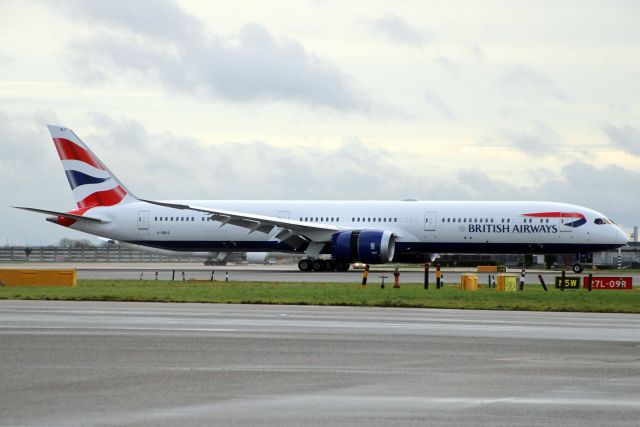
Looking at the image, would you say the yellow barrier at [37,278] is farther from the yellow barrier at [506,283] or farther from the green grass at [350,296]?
the yellow barrier at [506,283]

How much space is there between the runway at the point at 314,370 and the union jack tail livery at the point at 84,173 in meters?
35.9

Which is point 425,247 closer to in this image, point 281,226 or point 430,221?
point 430,221

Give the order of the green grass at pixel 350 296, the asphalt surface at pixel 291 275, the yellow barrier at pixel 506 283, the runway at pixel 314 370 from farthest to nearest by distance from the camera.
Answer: the asphalt surface at pixel 291 275
the yellow barrier at pixel 506 283
the green grass at pixel 350 296
the runway at pixel 314 370

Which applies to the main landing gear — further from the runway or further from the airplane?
the runway

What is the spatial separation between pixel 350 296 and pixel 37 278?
1303 cm

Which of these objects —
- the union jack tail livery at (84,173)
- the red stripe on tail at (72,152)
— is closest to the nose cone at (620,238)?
the union jack tail livery at (84,173)

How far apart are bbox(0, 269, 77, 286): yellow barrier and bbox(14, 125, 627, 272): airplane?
1338cm

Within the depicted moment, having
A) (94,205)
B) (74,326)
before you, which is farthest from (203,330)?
(94,205)

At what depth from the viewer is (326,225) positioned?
54094 millimetres

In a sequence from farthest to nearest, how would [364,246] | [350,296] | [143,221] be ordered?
1. [143,221]
2. [364,246]
3. [350,296]

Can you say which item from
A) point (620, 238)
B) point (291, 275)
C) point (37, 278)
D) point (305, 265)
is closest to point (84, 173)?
point (305, 265)

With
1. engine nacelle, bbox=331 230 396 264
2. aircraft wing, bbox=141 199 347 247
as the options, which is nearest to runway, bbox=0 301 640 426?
engine nacelle, bbox=331 230 396 264

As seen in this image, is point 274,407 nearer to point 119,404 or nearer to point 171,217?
point 119,404

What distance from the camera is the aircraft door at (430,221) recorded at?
52.3 m
